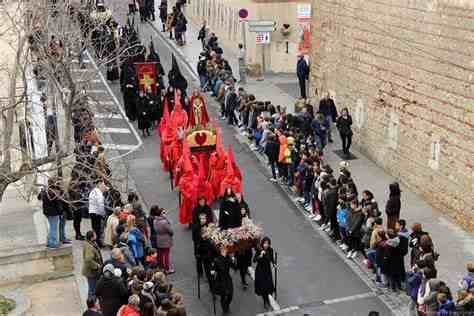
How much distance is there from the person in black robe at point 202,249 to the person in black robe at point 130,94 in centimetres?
1016

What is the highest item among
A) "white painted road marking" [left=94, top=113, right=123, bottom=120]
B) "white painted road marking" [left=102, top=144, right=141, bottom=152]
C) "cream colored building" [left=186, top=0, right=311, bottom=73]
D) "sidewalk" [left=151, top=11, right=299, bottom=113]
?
"cream colored building" [left=186, top=0, right=311, bottom=73]

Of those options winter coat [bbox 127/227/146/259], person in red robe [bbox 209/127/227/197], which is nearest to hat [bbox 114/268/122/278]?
winter coat [bbox 127/227/146/259]

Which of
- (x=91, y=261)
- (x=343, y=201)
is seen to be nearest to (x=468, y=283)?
(x=343, y=201)

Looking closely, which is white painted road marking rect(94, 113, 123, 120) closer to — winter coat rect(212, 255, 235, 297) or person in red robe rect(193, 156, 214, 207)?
person in red robe rect(193, 156, 214, 207)

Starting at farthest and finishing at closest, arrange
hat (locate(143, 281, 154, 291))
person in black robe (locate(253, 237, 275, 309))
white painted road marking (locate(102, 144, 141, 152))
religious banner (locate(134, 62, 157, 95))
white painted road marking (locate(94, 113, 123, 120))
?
white painted road marking (locate(94, 113, 123, 120)), religious banner (locate(134, 62, 157, 95)), white painted road marking (locate(102, 144, 141, 152)), person in black robe (locate(253, 237, 275, 309)), hat (locate(143, 281, 154, 291))

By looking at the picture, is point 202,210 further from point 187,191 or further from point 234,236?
point 187,191

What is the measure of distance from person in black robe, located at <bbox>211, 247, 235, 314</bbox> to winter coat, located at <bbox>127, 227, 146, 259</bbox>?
1.37 m

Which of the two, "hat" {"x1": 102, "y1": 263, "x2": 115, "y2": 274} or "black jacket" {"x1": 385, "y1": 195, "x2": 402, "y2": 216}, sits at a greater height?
"hat" {"x1": 102, "y1": 263, "x2": 115, "y2": 274}

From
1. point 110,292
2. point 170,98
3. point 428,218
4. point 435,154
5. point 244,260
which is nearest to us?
point 110,292

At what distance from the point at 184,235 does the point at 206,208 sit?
2208 millimetres

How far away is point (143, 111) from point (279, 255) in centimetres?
861

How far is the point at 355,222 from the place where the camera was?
15117 mm

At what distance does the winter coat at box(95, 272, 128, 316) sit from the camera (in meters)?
12.3

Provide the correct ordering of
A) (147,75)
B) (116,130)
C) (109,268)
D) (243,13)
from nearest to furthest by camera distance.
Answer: (109,268)
(116,130)
(147,75)
(243,13)
